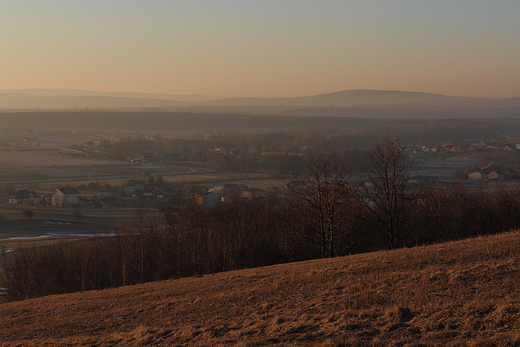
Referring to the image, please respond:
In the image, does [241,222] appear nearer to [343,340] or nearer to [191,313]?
[191,313]

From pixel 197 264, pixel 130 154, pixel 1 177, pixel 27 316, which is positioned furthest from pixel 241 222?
pixel 130 154

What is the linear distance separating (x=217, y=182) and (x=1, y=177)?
29.1 metres

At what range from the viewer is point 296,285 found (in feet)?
40.1

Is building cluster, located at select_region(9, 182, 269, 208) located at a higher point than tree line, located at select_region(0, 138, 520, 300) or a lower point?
lower

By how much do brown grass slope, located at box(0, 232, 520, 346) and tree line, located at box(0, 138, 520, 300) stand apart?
26.5ft

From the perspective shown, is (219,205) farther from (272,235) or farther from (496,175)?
(496,175)

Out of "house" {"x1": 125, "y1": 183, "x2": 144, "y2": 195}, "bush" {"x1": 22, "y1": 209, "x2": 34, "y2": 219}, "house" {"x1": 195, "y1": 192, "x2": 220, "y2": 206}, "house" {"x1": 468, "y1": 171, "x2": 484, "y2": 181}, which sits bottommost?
"bush" {"x1": 22, "y1": 209, "x2": 34, "y2": 219}

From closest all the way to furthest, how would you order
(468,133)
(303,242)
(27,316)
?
1. (27,316)
2. (303,242)
3. (468,133)

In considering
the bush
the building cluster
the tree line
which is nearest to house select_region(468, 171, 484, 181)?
the tree line

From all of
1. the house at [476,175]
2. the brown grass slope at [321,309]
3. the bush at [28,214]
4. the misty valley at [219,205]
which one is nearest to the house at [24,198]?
the misty valley at [219,205]

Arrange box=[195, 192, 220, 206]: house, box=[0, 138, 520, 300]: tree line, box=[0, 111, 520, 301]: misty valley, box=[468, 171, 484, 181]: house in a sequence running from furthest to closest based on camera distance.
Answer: box=[468, 171, 484, 181]: house → box=[195, 192, 220, 206]: house → box=[0, 111, 520, 301]: misty valley → box=[0, 138, 520, 300]: tree line

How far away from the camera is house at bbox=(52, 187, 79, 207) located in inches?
1951

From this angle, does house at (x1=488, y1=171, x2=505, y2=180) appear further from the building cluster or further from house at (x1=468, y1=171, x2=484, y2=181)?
the building cluster

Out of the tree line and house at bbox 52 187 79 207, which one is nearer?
the tree line
